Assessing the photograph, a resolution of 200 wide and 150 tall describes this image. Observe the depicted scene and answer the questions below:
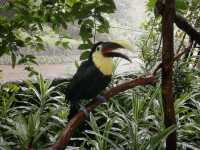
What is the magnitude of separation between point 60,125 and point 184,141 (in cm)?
79

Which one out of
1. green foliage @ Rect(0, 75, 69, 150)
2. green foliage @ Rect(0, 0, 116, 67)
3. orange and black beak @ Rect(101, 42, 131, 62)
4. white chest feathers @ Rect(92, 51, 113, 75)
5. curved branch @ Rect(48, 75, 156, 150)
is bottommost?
green foliage @ Rect(0, 75, 69, 150)

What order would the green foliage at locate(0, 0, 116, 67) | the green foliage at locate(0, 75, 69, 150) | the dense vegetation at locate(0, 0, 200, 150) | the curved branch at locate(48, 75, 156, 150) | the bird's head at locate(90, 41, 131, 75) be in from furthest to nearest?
the green foliage at locate(0, 75, 69, 150) < the bird's head at locate(90, 41, 131, 75) < the dense vegetation at locate(0, 0, 200, 150) < the green foliage at locate(0, 0, 116, 67) < the curved branch at locate(48, 75, 156, 150)

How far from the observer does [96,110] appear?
7.95ft

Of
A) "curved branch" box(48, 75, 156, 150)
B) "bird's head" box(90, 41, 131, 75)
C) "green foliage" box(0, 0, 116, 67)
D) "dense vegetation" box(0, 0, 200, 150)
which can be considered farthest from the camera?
"bird's head" box(90, 41, 131, 75)

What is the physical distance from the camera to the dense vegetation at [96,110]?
1244 millimetres

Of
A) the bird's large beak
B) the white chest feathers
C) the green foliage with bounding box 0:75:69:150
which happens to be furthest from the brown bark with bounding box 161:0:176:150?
the green foliage with bounding box 0:75:69:150

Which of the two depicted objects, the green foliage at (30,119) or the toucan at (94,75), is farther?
the green foliage at (30,119)

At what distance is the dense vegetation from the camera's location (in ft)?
4.08

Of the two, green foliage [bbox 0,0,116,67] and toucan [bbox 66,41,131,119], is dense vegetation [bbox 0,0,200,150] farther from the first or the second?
toucan [bbox 66,41,131,119]

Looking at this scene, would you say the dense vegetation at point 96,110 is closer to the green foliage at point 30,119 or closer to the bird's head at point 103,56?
the green foliage at point 30,119

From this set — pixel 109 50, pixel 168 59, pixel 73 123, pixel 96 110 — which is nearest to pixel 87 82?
pixel 109 50

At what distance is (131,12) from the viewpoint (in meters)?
3.81

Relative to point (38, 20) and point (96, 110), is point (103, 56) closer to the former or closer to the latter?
point (38, 20)

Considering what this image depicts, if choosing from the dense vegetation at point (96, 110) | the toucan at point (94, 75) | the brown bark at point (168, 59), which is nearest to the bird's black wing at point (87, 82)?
the toucan at point (94, 75)
